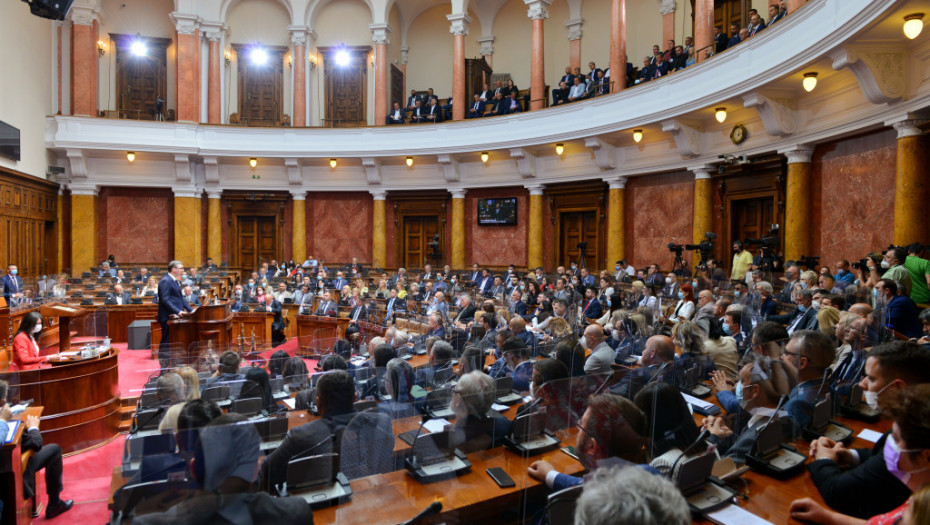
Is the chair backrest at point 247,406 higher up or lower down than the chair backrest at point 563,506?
lower down

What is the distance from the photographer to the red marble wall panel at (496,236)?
16.3 metres

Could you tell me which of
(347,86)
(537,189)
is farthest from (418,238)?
(347,86)

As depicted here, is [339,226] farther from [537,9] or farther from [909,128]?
[909,128]

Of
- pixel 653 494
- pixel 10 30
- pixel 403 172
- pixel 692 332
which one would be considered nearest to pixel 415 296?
pixel 403 172

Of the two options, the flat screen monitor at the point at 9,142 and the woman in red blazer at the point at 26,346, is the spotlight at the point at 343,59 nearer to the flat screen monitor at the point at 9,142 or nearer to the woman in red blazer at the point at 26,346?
the flat screen monitor at the point at 9,142

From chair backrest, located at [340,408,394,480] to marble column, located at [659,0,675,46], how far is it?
1421 centimetres

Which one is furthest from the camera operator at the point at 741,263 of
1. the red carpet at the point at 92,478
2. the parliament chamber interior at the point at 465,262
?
the red carpet at the point at 92,478

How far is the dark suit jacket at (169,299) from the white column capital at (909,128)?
10097 millimetres

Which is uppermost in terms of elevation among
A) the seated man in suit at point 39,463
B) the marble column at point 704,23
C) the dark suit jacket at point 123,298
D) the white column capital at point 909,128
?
the marble column at point 704,23

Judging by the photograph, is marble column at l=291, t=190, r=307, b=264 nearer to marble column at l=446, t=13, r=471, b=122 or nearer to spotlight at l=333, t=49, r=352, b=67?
spotlight at l=333, t=49, r=352, b=67

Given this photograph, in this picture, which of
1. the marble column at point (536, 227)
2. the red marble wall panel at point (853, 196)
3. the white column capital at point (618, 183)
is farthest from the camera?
the marble column at point (536, 227)

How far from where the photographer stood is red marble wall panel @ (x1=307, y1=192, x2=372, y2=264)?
18.0 metres

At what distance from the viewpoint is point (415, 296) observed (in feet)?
38.8

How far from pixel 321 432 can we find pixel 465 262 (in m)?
14.1
